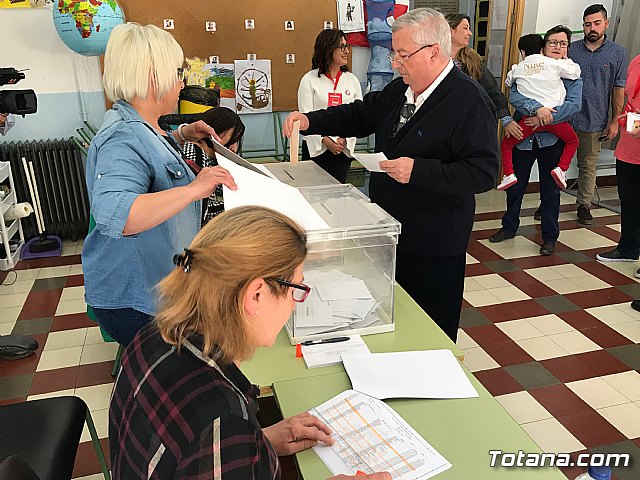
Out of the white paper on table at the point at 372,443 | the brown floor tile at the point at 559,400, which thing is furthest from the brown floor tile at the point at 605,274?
the white paper on table at the point at 372,443

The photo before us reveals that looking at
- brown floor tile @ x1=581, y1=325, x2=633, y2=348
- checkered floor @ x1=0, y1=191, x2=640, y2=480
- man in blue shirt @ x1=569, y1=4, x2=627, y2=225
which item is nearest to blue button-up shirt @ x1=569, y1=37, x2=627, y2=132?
man in blue shirt @ x1=569, y1=4, x2=627, y2=225

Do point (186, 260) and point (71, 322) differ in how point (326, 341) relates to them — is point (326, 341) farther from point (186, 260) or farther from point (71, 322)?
point (71, 322)

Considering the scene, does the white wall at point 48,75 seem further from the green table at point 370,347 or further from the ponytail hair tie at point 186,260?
the ponytail hair tie at point 186,260

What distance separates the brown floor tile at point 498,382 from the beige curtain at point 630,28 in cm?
441

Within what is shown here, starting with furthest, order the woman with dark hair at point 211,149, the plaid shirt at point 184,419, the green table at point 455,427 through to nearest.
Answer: the woman with dark hair at point 211,149 → the green table at point 455,427 → the plaid shirt at point 184,419

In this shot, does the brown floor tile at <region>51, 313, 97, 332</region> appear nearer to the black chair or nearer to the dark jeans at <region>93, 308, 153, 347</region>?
the black chair

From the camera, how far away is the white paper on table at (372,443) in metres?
1.41

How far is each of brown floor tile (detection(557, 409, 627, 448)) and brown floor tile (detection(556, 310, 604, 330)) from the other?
94 cm

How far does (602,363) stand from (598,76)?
3198 millimetres

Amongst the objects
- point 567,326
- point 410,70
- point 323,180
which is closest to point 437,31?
point 410,70

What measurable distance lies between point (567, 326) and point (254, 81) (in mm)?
3435

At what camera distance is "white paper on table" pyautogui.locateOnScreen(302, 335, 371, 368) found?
1841 mm

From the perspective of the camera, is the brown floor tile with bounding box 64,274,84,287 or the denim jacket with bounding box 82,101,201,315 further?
the brown floor tile with bounding box 64,274,84,287

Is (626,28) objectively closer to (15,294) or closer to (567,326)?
(567,326)
